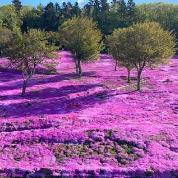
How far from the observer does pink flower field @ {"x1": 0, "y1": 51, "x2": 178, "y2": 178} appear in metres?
25.0

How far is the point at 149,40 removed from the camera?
176 ft

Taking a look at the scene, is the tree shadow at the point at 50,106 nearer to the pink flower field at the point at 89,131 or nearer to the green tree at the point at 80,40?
the pink flower field at the point at 89,131

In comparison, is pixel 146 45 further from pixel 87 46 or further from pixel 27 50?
pixel 27 50

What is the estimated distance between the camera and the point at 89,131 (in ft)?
103

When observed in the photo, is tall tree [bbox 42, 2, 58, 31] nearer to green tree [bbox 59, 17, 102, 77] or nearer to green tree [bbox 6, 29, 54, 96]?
green tree [bbox 59, 17, 102, 77]

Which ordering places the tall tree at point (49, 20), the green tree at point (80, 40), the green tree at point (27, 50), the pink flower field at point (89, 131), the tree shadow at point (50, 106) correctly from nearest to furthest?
1. the pink flower field at point (89, 131)
2. the tree shadow at point (50, 106)
3. the green tree at point (27, 50)
4. the green tree at point (80, 40)
5. the tall tree at point (49, 20)

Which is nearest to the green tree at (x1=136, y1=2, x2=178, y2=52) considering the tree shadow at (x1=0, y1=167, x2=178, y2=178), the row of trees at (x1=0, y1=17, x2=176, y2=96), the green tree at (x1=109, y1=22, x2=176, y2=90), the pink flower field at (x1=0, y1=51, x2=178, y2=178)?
the row of trees at (x1=0, y1=17, x2=176, y2=96)

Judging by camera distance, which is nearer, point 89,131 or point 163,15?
point 89,131

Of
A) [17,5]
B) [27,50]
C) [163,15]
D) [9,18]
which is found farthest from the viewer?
[17,5]

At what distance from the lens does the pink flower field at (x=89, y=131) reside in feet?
82.1

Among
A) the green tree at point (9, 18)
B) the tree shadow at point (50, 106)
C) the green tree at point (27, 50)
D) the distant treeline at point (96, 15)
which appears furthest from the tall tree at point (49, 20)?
the tree shadow at point (50, 106)

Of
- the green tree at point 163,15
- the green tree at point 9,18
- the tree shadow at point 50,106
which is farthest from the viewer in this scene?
the green tree at point 163,15

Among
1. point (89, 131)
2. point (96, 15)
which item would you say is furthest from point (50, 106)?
point (96, 15)

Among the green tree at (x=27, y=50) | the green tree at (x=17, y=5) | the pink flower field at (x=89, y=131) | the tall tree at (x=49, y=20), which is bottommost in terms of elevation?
the pink flower field at (x=89, y=131)
